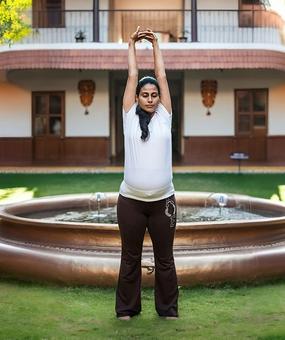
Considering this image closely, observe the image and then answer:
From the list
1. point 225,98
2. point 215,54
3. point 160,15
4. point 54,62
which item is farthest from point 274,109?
point 54,62

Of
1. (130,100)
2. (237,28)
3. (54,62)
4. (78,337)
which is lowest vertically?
(78,337)

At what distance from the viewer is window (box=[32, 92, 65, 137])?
20.8m

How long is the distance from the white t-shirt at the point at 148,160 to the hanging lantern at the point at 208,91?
638 inches

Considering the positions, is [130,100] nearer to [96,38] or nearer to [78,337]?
[78,337]

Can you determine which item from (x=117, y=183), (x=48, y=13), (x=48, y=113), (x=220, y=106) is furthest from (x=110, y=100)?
(x=117, y=183)

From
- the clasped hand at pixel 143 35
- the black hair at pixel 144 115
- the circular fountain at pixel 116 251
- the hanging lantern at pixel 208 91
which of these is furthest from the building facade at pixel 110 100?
the black hair at pixel 144 115

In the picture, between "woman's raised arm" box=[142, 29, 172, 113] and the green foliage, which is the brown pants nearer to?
"woman's raised arm" box=[142, 29, 172, 113]

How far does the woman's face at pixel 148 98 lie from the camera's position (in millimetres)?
4332

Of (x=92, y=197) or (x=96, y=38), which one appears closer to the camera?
(x=92, y=197)

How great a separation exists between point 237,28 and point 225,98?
230 cm

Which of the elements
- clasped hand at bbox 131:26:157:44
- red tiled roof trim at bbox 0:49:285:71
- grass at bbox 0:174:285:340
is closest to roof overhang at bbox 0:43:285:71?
red tiled roof trim at bbox 0:49:285:71

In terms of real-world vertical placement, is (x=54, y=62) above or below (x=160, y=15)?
below

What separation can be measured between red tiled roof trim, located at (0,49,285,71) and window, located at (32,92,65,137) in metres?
2.79

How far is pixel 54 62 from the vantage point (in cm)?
1798
